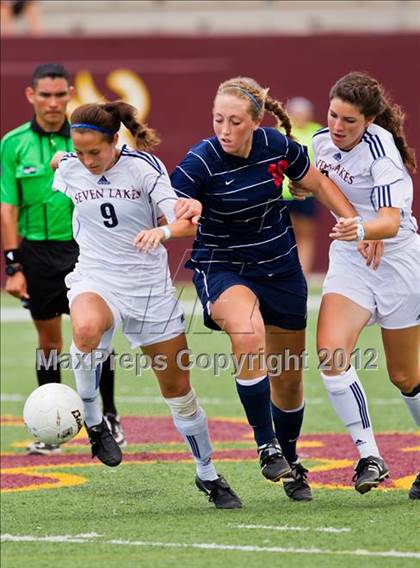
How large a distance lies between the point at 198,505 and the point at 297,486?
531 millimetres

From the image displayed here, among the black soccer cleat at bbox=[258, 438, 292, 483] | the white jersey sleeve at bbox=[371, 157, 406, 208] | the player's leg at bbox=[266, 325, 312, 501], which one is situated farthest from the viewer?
the player's leg at bbox=[266, 325, 312, 501]

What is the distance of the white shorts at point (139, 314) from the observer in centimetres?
684

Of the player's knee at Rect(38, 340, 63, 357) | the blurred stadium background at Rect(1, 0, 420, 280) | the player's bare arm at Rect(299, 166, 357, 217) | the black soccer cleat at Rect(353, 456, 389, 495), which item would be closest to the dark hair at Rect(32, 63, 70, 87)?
the player's knee at Rect(38, 340, 63, 357)

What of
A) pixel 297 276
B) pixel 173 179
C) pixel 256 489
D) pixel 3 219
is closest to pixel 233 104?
pixel 173 179

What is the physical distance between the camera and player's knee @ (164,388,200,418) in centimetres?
688

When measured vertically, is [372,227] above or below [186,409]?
above

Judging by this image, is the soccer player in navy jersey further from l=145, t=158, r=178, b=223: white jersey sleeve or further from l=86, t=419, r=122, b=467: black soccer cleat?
l=86, t=419, r=122, b=467: black soccer cleat

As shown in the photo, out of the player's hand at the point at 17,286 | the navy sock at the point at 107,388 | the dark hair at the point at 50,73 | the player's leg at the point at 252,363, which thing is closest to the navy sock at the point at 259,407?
the player's leg at the point at 252,363

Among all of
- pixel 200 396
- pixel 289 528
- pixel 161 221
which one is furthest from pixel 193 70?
pixel 289 528

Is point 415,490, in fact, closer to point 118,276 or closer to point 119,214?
point 118,276

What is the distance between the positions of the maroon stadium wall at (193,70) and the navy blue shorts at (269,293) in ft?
40.0

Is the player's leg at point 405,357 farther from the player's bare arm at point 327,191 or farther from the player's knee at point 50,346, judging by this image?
the player's knee at point 50,346

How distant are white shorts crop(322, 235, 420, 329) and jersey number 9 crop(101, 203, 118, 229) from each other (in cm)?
115

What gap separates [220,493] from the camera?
22.5 ft
